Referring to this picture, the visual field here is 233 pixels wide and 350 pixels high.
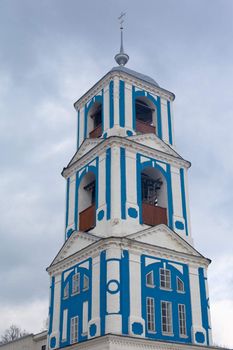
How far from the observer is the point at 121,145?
27875 mm

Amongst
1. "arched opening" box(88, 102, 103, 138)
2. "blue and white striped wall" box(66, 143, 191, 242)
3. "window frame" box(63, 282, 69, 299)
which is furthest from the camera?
"arched opening" box(88, 102, 103, 138)

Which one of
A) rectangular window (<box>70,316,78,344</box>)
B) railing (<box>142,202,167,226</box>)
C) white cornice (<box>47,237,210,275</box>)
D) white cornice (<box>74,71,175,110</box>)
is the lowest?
rectangular window (<box>70,316,78,344</box>)

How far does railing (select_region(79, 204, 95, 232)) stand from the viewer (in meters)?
27.5

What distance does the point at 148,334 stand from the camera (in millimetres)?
23422

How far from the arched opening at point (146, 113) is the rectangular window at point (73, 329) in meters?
11.5

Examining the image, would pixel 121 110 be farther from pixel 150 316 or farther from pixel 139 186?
pixel 150 316

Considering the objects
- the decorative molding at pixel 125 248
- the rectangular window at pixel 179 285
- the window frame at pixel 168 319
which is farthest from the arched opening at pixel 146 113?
the window frame at pixel 168 319

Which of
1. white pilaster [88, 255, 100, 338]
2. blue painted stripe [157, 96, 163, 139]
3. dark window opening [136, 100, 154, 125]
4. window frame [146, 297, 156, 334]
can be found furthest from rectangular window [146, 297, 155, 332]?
dark window opening [136, 100, 154, 125]

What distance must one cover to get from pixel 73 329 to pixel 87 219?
5.70 meters

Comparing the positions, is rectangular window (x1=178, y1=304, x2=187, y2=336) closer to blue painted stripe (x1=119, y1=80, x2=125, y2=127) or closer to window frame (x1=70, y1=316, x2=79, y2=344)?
window frame (x1=70, y1=316, x2=79, y2=344)

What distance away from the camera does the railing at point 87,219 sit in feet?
90.2

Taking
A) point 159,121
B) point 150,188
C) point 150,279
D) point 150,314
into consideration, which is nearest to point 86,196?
point 150,188

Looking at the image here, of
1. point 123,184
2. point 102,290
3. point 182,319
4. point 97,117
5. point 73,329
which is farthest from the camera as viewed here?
point 97,117

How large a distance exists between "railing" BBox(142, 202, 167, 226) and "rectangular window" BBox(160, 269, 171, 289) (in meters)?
2.59
